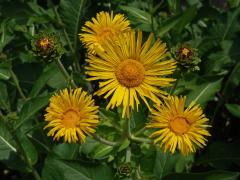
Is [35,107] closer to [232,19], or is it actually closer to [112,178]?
[112,178]

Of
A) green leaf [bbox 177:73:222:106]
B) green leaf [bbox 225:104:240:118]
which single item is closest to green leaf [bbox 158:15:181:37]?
green leaf [bbox 177:73:222:106]

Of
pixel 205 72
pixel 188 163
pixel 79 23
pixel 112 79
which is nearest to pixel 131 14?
pixel 79 23

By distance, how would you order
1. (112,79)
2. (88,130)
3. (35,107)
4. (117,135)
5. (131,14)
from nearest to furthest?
(88,130), (112,79), (35,107), (117,135), (131,14)

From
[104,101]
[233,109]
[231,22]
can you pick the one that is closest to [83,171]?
[104,101]

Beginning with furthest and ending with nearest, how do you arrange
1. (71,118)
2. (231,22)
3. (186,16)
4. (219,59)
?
(231,22) < (219,59) < (186,16) < (71,118)

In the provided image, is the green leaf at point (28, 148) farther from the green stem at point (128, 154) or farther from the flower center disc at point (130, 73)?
the flower center disc at point (130, 73)

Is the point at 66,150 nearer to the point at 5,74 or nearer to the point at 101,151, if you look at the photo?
the point at 101,151

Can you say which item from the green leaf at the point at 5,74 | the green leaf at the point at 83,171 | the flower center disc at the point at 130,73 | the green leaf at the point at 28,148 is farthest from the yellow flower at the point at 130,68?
the green leaf at the point at 5,74
